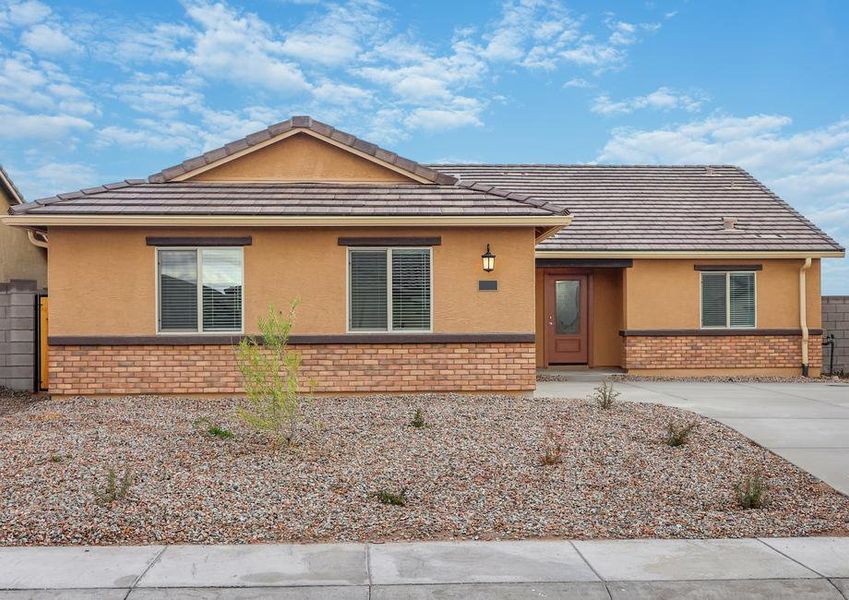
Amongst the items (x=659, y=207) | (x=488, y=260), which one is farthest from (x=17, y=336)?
(x=659, y=207)

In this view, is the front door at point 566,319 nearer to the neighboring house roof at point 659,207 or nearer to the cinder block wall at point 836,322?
the neighboring house roof at point 659,207

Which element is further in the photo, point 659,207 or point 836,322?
point 659,207

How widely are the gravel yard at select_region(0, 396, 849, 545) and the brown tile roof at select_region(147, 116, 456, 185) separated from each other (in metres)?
4.64

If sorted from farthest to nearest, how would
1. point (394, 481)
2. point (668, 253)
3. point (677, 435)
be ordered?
1. point (668, 253)
2. point (677, 435)
3. point (394, 481)

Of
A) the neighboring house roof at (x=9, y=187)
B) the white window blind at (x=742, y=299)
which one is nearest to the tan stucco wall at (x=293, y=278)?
the white window blind at (x=742, y=299)

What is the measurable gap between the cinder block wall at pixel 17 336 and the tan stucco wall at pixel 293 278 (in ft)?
7.46

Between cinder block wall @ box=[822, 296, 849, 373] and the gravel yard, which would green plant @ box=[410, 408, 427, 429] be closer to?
the gravel yard

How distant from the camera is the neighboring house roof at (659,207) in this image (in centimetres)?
1570

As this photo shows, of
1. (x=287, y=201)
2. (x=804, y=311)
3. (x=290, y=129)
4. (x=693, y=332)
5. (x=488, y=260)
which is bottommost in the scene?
(x=693, y=332)

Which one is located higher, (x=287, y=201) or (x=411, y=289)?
(x=287, y=201)

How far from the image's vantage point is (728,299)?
15844mm

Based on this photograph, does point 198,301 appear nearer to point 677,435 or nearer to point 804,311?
point 677,435

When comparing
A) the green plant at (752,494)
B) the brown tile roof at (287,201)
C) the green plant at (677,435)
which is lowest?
the green plant at (752,494)

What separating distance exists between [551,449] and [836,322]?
12556 mm
